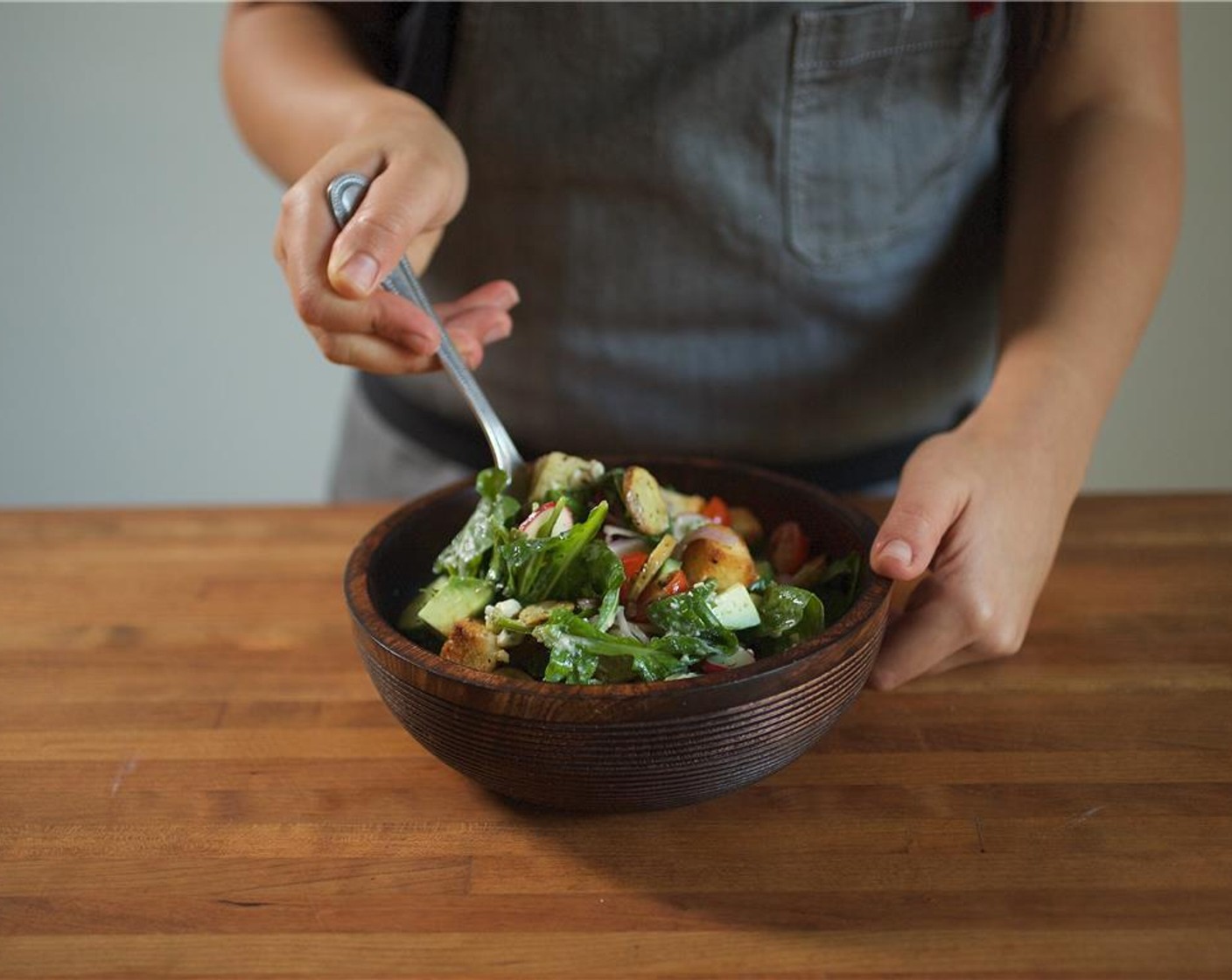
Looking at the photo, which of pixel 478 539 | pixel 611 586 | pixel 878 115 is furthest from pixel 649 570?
pixel 878 115

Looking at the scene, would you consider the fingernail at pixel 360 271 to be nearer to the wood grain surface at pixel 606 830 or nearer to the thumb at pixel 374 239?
the thumb at pixel 374 239

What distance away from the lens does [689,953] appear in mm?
744

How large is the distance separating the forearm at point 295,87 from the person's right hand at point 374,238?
0.08 metres

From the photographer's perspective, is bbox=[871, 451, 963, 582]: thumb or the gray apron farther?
the gray apron

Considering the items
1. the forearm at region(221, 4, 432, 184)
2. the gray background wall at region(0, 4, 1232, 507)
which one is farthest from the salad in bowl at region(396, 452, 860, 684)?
the gray background wall at region(0, 4, 1232, 507)

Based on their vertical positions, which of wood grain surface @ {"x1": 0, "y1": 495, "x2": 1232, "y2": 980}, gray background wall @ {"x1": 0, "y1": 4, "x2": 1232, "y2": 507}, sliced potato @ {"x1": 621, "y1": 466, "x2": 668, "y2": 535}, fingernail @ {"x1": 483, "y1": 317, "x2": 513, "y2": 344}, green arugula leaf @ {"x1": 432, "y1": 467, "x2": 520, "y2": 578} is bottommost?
gray background wall @ {"x1": 0, "y1": 4, "x2": 1232, "y2": 507}

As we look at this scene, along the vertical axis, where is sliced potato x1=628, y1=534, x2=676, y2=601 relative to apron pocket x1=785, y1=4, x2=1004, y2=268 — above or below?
below

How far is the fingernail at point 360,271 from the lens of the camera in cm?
92

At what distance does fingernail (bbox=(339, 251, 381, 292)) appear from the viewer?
922mm

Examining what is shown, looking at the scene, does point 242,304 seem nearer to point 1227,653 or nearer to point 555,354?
point 555,354

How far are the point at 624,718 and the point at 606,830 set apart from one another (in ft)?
0.54

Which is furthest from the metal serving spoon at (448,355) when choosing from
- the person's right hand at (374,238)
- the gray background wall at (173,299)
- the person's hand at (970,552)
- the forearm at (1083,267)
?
the gray background wall at (173,299)

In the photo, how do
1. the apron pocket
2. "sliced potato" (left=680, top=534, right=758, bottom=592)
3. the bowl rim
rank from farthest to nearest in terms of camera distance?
the apron pocket
"sliced potato" (left=680, top=534, right=758, bottom=592)
the bowl rim

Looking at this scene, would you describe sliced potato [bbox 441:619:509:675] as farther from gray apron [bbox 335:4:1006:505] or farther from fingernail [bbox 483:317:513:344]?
gray apron [bbox 335:4:1006:505]
